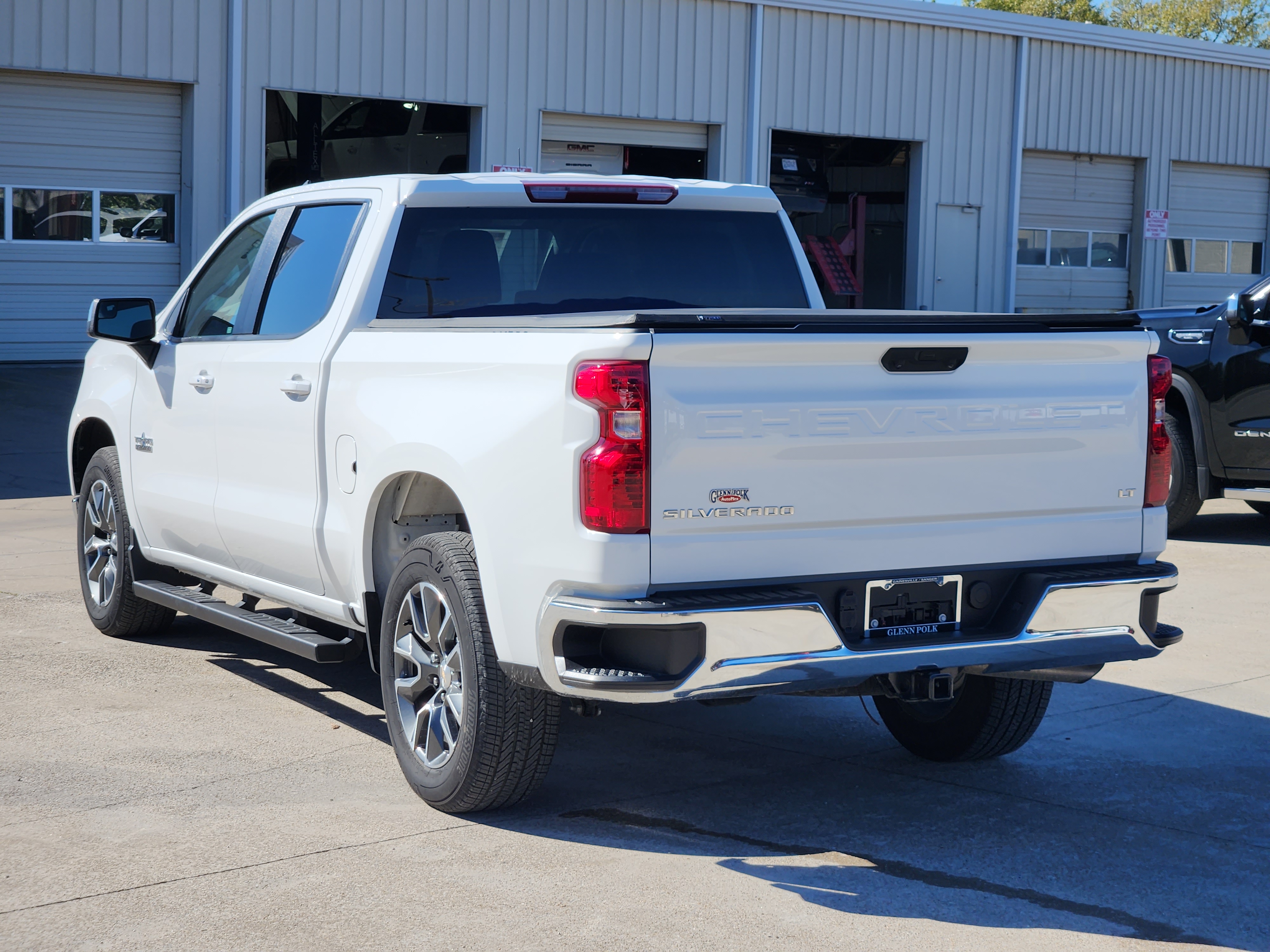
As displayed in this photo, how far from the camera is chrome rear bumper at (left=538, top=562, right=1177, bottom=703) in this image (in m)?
3.87

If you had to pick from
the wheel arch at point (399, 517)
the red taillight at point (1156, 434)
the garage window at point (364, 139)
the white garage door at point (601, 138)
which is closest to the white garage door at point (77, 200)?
the garage window at point (364, 139)

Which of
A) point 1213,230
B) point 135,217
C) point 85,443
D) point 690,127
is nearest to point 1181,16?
point 1213,230

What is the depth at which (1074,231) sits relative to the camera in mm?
26375

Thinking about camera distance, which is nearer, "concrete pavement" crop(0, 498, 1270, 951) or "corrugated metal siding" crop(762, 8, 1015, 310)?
"concrete pavement" crop(0, 498, 1270, 951)

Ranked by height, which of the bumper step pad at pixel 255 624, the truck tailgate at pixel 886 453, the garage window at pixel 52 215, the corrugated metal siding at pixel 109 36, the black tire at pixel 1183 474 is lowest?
the bumper step pad at pixel 255 624

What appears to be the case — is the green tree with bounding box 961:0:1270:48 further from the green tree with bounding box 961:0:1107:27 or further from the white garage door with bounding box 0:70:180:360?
the white garage door with bounding box 0:70:180:360

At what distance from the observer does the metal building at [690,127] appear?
18250 mm

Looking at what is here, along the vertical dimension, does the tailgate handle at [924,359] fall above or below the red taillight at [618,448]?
above

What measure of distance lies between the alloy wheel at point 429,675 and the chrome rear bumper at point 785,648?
62cm

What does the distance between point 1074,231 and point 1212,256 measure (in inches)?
130

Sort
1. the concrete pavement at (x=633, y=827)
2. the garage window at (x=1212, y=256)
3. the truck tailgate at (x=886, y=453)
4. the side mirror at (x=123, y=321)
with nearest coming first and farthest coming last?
the concrete pavement at (x=633, y=827) < the truck tailgate at (x=886, y=453) < the side mirror at (x=123, y=321) < the garage window at (x=1212, y=256)

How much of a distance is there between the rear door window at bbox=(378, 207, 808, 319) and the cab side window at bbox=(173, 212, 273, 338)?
1.03 meters

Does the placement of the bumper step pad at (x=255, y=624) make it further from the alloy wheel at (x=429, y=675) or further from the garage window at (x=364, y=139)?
the garage window at (x=364, y=139)

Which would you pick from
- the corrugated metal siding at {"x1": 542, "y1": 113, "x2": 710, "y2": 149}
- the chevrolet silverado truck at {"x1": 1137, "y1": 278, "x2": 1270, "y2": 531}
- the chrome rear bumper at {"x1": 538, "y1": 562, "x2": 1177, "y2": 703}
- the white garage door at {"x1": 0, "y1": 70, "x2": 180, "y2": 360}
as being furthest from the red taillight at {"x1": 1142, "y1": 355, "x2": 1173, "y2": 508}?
the corrugated metal siding at {"x1": 542, "y1": 113, "x2": 710, "y2": 149}
